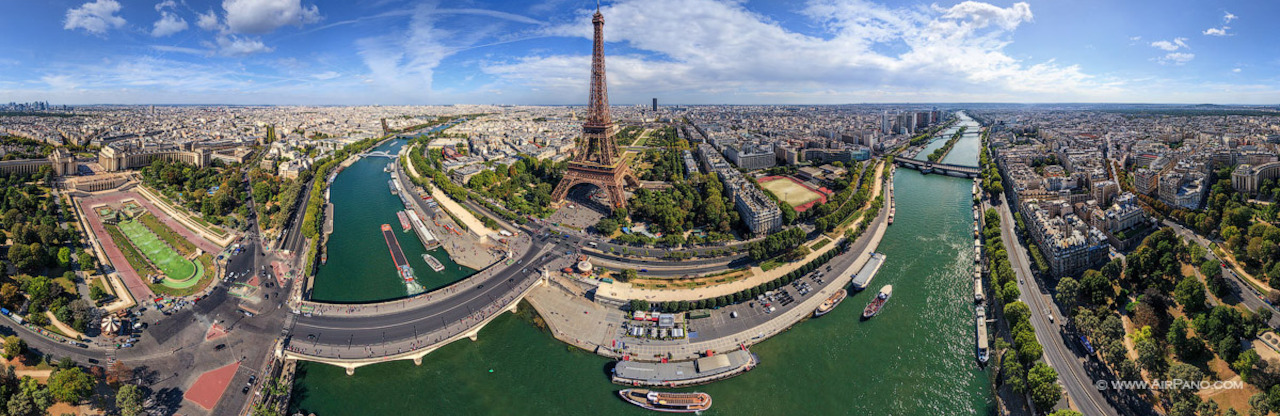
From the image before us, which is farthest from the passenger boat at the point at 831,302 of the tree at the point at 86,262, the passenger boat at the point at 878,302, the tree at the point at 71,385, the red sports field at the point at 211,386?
the tree at the point at 86,262

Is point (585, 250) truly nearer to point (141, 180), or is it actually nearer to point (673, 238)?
point (673, 238)

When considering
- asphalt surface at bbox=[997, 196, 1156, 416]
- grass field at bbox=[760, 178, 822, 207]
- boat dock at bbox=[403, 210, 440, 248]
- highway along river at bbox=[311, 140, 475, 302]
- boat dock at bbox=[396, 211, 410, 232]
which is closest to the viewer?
asphalt surface at bbox=[997, 196, 1156, 416]

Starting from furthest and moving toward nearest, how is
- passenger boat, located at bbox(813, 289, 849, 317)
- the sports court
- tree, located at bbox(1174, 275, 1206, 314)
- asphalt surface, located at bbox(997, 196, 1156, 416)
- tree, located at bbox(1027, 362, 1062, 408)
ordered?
the sports court, passenger boat, located at bbox(813, 289, 849, 317), tree, located at bbox(1174, 275, 1206, 314), asphalt surface, located at bbox(997, 196, 1156, 416), tree, located at bbox(1027, 362, 1062, 408)

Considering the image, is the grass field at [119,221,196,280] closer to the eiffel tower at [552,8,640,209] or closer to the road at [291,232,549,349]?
the road at [291,232,549,349]

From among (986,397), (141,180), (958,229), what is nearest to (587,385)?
(986,397)

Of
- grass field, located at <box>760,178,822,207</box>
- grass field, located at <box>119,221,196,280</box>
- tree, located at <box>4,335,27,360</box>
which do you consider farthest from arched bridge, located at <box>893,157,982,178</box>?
tree, located at <box>4,335,27,360</box>

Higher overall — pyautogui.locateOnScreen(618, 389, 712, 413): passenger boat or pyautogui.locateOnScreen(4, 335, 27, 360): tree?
pyautogui.locateOnScreen(4, 335, 27, 360): tree

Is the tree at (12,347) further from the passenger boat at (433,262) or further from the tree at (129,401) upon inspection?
the passenger boat at (433,262)
